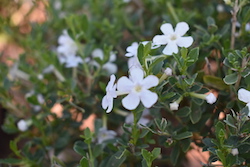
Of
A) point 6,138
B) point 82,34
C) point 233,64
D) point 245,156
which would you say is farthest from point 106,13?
point 245,156

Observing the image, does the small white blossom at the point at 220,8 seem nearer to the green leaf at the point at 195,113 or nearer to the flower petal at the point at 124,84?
the green leaf at the point at 195,113

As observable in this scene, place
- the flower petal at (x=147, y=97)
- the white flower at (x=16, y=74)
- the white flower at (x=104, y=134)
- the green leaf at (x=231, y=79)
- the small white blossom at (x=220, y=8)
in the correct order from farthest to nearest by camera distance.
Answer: the white flower at (x=16, y=74) < the small white blossom at (x=220, y=8) < the white flower at (x=104, y=134) < the green leaf at (x=231, y=79) < the flower petal at (x=147, y=97)

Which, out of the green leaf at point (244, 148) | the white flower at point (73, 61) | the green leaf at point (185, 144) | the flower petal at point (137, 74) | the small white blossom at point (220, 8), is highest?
the flower petal at point (137, 74)

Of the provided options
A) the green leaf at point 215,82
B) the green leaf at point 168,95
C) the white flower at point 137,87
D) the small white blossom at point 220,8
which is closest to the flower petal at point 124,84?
the white flower at point 137,87

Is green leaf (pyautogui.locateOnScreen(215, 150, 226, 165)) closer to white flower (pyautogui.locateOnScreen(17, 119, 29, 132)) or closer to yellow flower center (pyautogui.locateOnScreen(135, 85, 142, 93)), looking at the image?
yellow flower center (pyautogui.locateOnScreen(135, 85, 142, 93))

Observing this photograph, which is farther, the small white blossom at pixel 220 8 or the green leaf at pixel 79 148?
the small white blossom at pixel 220 8

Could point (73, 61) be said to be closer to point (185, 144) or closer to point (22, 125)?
point (22, 125)

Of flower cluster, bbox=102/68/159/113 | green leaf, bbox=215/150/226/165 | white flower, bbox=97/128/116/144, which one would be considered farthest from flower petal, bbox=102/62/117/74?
green leaf, bbox=215/150/226/165

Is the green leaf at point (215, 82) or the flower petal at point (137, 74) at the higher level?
the flower petal at point (137, 74)

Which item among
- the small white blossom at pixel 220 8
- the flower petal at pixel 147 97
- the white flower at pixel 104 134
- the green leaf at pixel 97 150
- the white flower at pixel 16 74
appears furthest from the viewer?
the white flower at pixel 16 74
